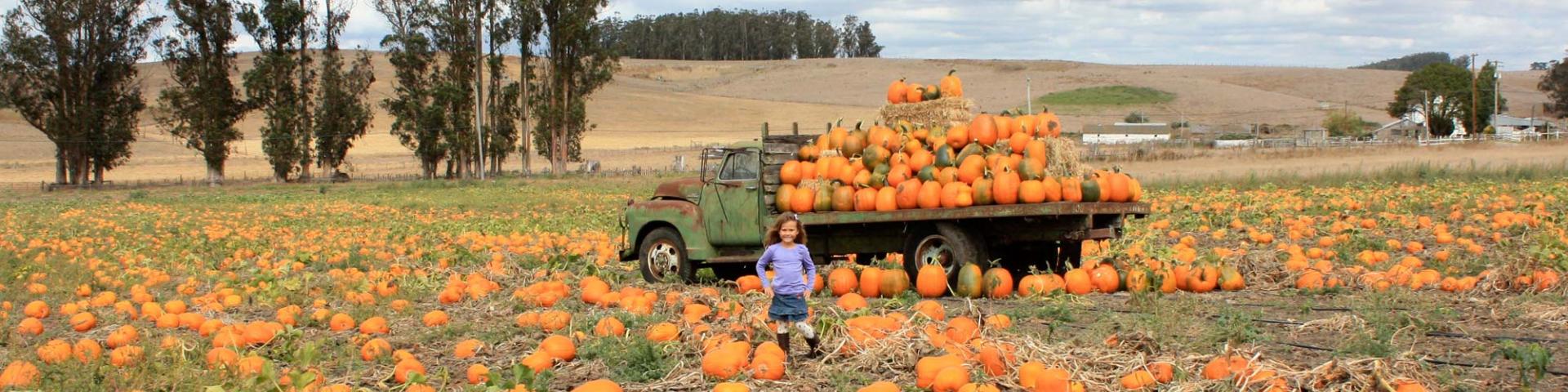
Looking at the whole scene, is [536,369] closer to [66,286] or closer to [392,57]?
[66,286]

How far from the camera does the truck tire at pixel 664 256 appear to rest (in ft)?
44.3

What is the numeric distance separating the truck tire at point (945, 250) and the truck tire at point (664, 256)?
2445 mm

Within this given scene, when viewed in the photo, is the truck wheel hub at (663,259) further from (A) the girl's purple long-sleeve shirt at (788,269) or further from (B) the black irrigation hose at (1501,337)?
(B) the black irrigation hose at (1501,337)

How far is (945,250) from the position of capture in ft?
38.9

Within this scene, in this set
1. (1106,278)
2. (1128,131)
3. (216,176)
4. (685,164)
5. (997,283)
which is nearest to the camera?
(997,283)

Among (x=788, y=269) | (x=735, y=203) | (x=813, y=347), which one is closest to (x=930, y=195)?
(x=735, y=203)

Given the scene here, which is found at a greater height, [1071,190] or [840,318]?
[1071,190]

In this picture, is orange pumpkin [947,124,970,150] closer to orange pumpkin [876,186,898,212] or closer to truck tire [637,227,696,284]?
orange pumpkin [876,186,898,212]

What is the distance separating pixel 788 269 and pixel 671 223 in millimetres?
5453

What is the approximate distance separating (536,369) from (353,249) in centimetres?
1124

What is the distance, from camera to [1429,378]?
Answer: 648cm

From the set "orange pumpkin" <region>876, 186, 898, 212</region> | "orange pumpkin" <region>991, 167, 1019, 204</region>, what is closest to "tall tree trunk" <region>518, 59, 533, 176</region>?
"orange pumpkin" <region>876, 186, 898, 212</region>

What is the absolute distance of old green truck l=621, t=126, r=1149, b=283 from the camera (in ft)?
37.6

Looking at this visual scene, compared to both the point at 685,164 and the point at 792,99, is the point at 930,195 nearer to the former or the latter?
the point at 685,164
